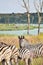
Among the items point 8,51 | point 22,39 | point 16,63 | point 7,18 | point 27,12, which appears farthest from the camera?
point 7,18

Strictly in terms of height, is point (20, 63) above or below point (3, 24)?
above

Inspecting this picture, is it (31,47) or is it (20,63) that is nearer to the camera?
(20,63)

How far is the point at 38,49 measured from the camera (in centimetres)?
1242

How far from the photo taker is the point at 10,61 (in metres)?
8.30

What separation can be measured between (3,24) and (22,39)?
39259mm

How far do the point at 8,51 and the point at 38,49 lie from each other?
458cm

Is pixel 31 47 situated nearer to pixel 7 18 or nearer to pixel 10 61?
pixel 10 61

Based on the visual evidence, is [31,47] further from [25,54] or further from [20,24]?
[20,24]

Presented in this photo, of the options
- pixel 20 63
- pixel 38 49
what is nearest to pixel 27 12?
pixel 38 49

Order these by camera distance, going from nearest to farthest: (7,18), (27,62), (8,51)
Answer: (8,51), (27,62), (7,18)

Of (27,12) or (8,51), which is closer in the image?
(8,51)

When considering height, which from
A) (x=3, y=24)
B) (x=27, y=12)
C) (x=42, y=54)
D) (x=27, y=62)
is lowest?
(x=3, y=24)

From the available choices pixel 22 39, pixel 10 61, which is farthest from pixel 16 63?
pixel 22 39

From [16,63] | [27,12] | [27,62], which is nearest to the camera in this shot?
[16,63]
